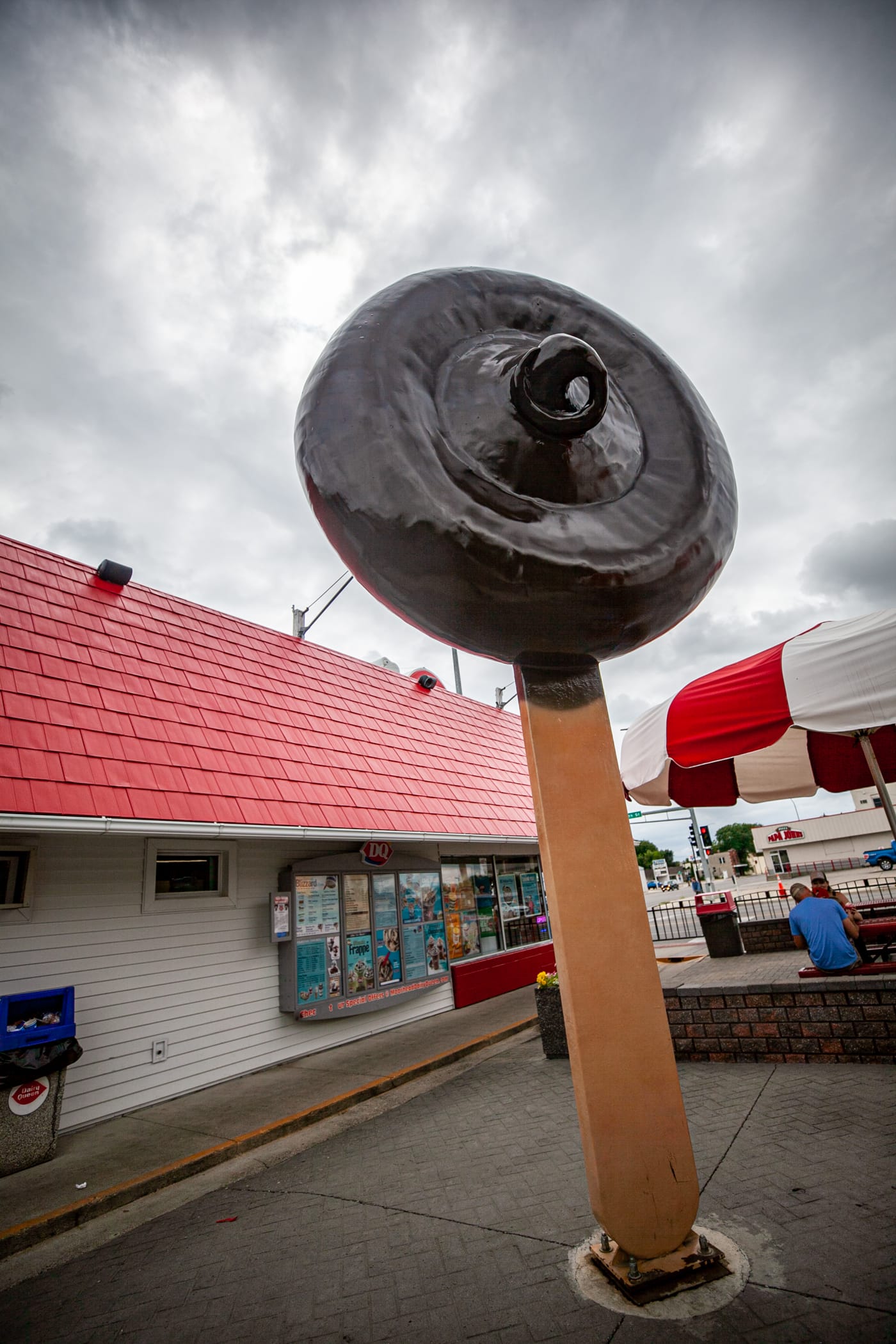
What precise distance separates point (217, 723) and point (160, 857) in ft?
5.01

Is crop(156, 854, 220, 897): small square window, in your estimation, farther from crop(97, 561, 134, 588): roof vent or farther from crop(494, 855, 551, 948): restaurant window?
crop(494, 855, 551, 948): restaurant window

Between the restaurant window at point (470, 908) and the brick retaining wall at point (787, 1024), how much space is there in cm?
505

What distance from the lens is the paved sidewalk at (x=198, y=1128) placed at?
4.09m

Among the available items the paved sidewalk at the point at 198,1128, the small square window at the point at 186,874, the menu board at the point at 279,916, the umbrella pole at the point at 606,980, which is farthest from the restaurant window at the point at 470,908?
the umbrella pole at the point at 606,980

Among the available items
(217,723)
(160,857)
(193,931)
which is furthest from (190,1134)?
(217,723)

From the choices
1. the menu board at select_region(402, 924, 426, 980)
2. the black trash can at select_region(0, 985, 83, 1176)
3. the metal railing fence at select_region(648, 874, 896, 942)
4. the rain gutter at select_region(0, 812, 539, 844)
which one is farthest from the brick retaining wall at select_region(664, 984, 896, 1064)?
the metal railing fence at select_region(648, 874, 896, 942)

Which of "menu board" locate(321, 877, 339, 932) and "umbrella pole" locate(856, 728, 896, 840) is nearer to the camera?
"umbrella pole" locate(856, 728, 896, 840)

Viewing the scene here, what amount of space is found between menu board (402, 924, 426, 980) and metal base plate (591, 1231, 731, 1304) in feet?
22.3

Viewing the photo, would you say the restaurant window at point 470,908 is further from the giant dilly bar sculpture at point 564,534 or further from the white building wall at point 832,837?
the white building wall at point 832,837

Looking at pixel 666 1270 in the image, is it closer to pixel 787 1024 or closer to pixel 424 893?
pixel 787 1024

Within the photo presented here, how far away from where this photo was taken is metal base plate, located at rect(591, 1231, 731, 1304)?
219 centimetres

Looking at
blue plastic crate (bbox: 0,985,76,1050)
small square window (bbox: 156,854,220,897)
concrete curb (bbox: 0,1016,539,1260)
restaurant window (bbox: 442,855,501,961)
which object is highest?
small square window (bbox: 156,854,220,897)

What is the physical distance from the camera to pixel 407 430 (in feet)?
6.24

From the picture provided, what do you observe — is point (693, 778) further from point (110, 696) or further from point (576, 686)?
point (110, 696)
